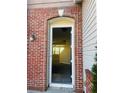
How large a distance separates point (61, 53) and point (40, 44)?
48.2 inches

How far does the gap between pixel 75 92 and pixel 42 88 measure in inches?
45.3

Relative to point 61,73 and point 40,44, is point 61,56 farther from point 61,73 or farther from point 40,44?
point 40,44

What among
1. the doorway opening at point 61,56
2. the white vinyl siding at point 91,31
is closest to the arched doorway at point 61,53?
the doorway opening at point 61,56

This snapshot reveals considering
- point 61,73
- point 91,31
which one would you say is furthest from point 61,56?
point 91,31

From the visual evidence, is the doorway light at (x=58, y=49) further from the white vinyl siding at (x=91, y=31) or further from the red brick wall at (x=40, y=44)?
the white vinyl siding at (x=91, y=31)

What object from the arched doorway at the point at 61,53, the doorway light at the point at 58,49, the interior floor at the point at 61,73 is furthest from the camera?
the doorway light at the point at 58,49

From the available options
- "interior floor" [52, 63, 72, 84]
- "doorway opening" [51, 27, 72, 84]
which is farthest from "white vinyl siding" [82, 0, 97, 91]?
"interior floor" [52, 63, 72, 84]

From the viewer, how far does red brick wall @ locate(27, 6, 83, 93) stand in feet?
21.0

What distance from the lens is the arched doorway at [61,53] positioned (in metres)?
6.86

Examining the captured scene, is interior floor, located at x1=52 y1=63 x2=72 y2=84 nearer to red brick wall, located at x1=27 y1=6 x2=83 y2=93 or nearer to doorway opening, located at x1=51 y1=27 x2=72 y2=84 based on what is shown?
doorway opening, located at x1=51 y1=27 x2=72 y2=84

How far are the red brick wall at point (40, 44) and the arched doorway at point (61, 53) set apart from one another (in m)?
0.34
